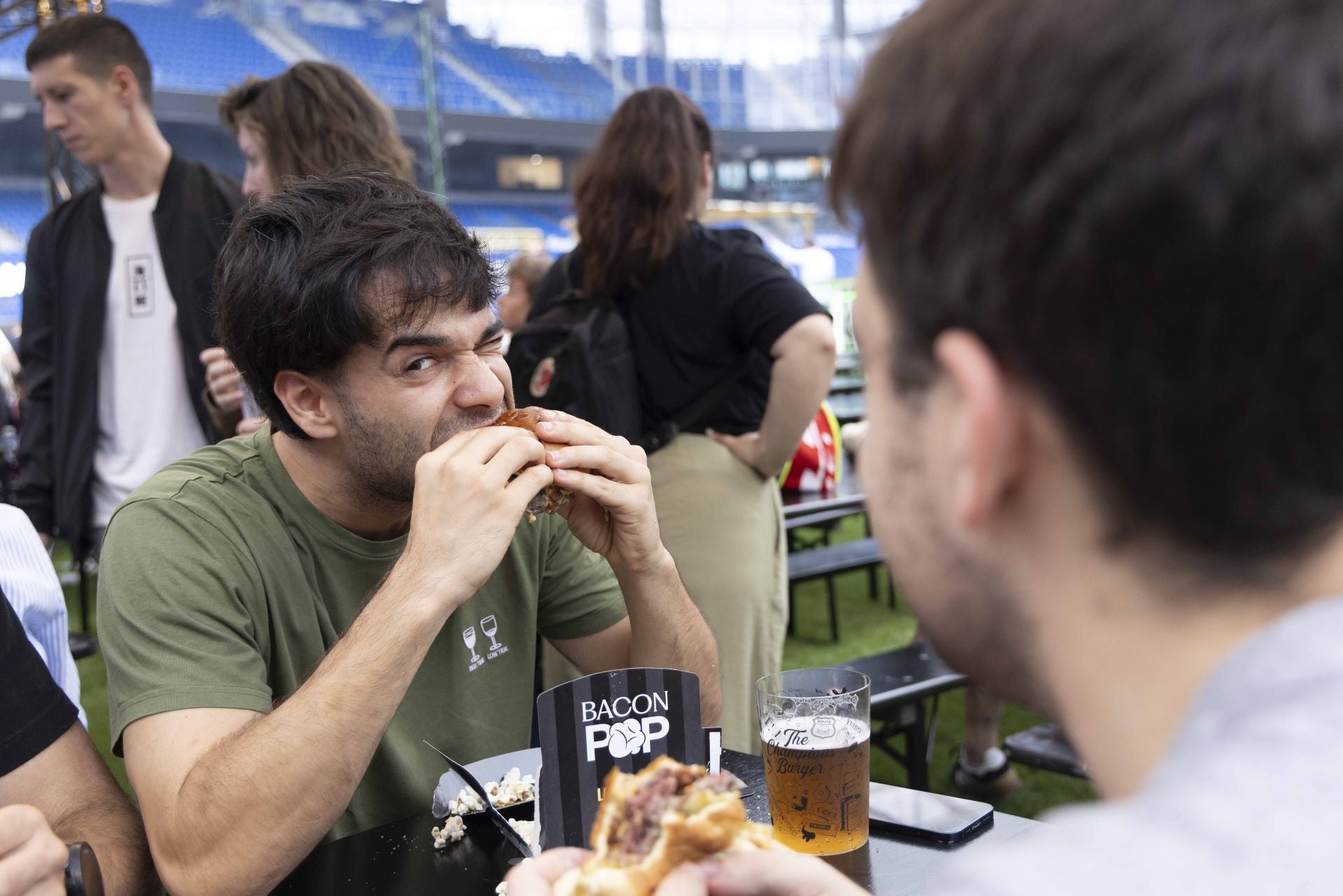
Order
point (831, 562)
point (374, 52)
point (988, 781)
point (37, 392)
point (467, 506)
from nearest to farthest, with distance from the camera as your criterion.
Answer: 1. point (467, 506)
2. point (37, 392)
3. point (988, 781)
4. point (831, 562)
5. point (374, 52)

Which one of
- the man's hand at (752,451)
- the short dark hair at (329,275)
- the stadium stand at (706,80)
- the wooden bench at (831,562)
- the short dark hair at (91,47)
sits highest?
the stadium stand at (706,80)

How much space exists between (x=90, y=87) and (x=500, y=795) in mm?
2410

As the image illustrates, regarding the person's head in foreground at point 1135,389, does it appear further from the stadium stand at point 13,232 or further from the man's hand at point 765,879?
the stadium stand at point 13,232

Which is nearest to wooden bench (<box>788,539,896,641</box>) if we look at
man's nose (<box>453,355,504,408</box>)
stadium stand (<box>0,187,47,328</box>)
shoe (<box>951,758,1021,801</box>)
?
shoe (<box>951,758,1021,801</box>)

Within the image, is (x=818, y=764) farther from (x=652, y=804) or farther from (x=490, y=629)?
(x=490, y=629)

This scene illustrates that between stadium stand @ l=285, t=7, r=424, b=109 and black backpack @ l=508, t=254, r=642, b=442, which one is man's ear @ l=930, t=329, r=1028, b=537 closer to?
black backpack @ l=508, t=254, r=642, b=442

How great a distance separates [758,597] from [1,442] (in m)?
6.33

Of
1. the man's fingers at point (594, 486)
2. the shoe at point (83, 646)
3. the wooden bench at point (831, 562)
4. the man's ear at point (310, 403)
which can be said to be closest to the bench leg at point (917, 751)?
the wooden bench at point (831, 562)

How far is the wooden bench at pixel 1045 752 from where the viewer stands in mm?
2475

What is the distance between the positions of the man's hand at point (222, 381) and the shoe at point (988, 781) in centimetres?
216

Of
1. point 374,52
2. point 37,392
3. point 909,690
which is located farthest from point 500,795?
point 374,52

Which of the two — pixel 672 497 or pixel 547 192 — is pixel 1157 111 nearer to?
pixel 672 497

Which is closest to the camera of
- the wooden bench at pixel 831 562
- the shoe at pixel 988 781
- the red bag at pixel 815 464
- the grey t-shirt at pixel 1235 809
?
the grey t-shirt at pixel 1235 809

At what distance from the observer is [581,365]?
259cm
